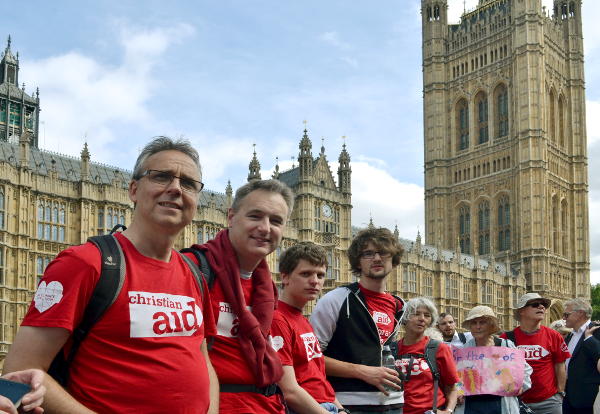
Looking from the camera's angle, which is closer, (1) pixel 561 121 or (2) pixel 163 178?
(2) pixel 163 178

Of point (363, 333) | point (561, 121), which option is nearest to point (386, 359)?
point (363, 333)

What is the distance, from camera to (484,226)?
2569 inches

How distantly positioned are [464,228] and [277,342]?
63715 millimetres

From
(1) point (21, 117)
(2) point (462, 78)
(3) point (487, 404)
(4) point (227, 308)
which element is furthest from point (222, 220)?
(2) point (462, 78)

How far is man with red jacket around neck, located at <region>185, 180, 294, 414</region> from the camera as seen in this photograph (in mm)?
3848

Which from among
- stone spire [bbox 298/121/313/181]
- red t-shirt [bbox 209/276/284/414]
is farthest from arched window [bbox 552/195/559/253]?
red t-shirt [bbox 209/276/284/414]

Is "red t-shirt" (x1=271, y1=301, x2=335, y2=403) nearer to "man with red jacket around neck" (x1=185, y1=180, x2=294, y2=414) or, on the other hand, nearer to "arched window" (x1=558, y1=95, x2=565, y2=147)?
"man with red jacket around neck" (x1=185, y1=180, x2=294, y2=414)

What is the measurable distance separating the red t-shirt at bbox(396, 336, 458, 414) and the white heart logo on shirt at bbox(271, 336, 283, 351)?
181 cm

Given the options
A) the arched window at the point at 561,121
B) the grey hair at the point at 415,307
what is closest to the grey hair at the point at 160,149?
the grey hair at the point at 415,307

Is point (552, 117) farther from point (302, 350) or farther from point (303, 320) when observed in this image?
point (302, 350)

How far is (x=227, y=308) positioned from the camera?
3.90 meters

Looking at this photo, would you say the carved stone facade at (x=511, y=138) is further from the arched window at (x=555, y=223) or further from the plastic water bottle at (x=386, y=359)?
the plastic water bottle at (x=386, y=359)

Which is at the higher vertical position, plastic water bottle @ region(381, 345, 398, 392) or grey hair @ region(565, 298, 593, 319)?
grey hair @ region(565, 298, 593, 319)

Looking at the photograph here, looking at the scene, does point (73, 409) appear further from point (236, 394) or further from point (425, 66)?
point (425, 66)
